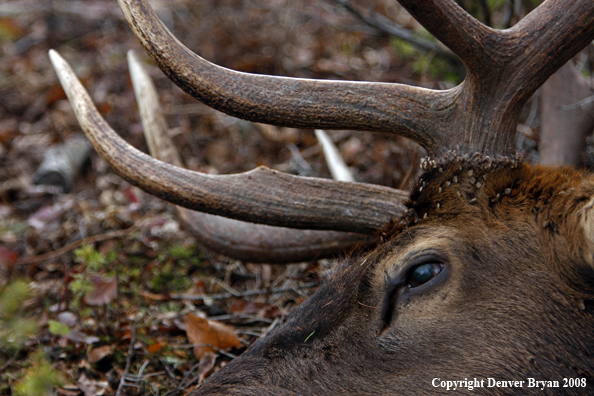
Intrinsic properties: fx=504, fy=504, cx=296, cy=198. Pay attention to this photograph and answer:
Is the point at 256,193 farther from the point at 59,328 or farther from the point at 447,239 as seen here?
the point at 59,328

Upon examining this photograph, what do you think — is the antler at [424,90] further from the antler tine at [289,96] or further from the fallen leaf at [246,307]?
the fallen leaf at [246,307]

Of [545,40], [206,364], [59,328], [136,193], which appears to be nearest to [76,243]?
[136,193]

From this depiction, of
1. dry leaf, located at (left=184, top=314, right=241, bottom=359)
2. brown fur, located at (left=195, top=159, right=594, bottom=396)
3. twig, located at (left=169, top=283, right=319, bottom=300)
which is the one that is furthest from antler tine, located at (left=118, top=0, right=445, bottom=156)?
twig, located at (left=169, top=283, right=319, bottom=300)

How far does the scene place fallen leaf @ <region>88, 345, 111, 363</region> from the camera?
301cm

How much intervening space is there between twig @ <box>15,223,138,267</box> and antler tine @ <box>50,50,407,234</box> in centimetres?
154

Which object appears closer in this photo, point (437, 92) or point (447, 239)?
point (447, 239)

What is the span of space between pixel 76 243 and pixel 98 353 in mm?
1274

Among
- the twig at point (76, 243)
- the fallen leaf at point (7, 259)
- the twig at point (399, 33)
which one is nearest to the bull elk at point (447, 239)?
the twig at point (76, 243)

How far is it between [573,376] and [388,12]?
256 inches

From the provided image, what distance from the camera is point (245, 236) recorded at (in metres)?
3.09

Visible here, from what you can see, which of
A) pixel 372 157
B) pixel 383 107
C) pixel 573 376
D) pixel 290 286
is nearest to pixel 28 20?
pixel 372 157

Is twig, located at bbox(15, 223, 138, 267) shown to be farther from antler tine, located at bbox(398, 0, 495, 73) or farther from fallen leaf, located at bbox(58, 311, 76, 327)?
antler tine, located at bbox(398, 0, 495, 73)

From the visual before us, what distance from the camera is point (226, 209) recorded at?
2.47 m

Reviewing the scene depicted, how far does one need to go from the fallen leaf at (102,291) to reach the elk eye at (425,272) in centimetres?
210
